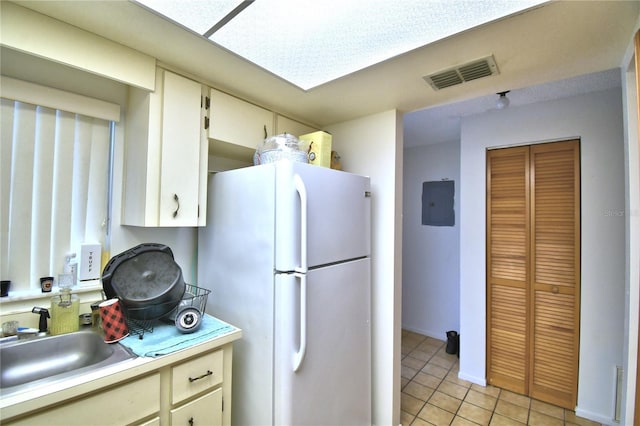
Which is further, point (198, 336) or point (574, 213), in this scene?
point (574, 213)

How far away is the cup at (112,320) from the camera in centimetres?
117

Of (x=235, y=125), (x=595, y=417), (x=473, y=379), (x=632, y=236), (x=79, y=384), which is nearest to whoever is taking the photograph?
(x=79, y=384)

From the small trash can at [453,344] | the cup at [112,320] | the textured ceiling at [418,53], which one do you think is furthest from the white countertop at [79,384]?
the small trash can at [453,344]

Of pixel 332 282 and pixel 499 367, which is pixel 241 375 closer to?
pixel 332 282

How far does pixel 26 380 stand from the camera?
3.58 feet

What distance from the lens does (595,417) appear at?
6.77 feet

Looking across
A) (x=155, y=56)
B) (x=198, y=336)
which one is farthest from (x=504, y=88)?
(x=198, y=336)

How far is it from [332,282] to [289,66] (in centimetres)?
116

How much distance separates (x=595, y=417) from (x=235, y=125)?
10.9ft

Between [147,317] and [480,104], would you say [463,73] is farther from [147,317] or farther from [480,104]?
[147,317]

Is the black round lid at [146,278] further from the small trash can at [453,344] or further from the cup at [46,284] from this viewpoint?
the small trash can at [453,344]

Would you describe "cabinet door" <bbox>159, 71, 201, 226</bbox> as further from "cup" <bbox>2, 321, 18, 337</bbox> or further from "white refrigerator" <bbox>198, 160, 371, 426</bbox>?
"cup" <bbox>2, 321, 18, 337</bbox>

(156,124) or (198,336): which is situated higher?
(156,124)

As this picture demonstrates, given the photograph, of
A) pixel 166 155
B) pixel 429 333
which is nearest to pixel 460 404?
pixel 429 333
